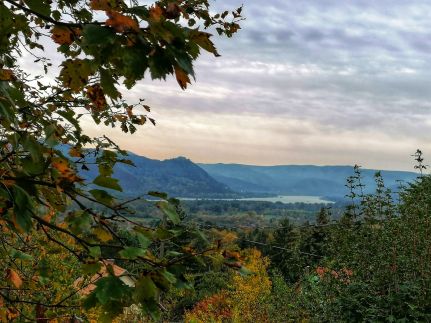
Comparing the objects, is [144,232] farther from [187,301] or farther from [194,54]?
[187,301]

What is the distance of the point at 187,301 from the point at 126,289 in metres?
50.0

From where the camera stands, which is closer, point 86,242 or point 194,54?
point 194,54

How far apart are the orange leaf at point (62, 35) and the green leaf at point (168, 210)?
2.75ft

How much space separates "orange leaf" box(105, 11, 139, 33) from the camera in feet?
4.05

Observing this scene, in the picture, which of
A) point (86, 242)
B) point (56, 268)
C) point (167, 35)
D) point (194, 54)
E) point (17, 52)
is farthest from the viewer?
point (56, 268)

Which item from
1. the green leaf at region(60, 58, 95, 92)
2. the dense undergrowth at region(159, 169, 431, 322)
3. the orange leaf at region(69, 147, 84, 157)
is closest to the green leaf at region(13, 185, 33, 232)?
the green leaf at region(60, 58, 95, 92)

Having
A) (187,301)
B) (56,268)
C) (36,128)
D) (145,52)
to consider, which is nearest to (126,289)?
(145,52)

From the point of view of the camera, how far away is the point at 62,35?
191 centimetres

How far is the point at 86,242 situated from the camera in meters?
1.85

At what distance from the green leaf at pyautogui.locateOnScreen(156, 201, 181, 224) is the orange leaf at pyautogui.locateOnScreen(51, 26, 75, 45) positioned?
84 cm

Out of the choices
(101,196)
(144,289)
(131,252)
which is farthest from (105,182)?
(144,289)

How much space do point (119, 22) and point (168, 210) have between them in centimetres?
79

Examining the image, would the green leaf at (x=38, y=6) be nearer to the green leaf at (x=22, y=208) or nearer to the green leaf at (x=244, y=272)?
the green leaf at (x=22, y=208)

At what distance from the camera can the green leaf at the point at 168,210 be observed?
1.74m
